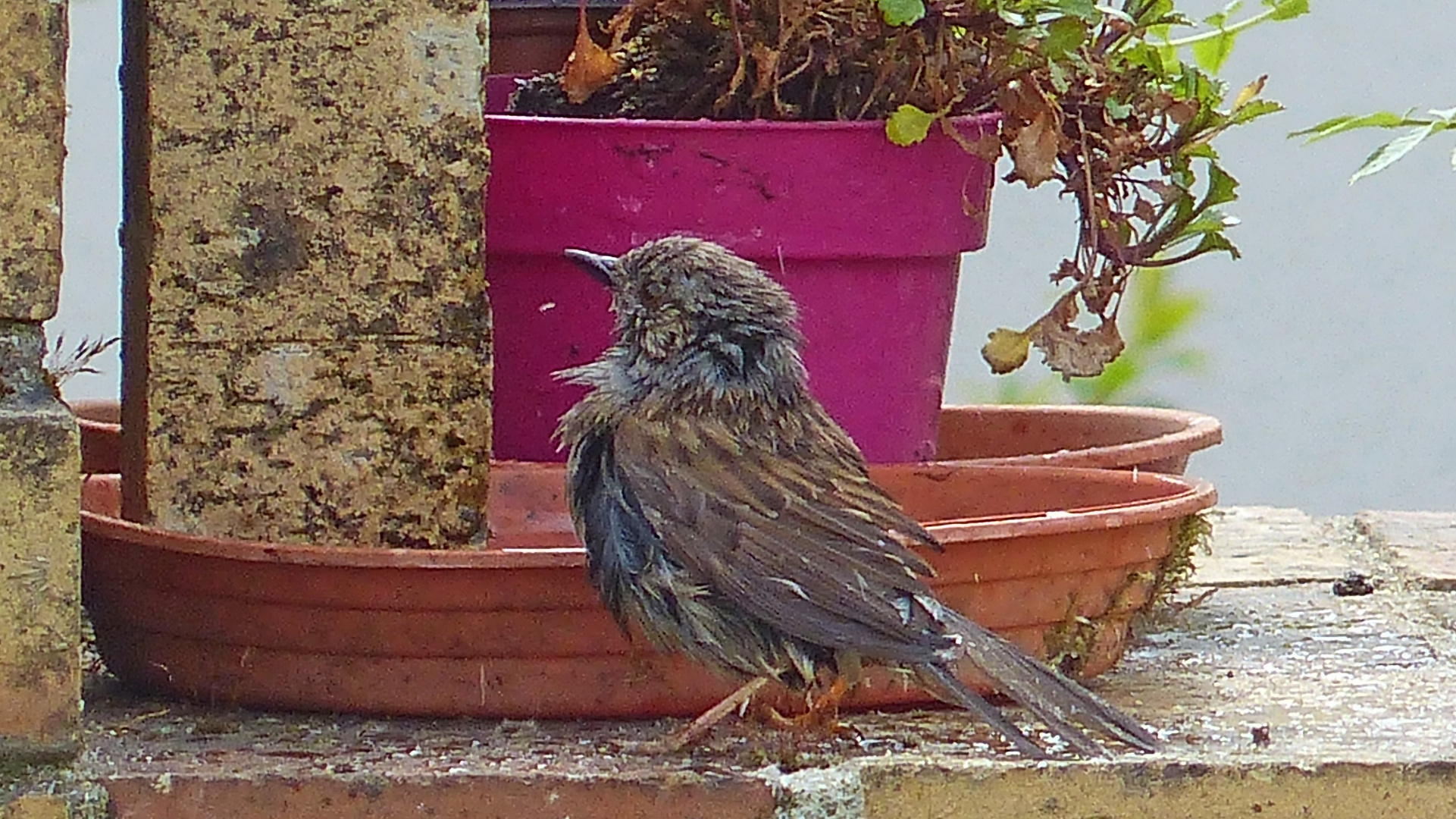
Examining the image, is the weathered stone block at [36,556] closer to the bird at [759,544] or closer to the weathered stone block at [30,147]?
the weathered stone block at [30,147]

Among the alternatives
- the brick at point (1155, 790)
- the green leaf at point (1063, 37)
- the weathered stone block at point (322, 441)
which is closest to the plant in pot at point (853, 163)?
the green leaf at point (1063, 37)

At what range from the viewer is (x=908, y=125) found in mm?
2396

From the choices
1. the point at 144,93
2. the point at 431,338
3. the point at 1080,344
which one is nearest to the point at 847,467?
the point at 431,338

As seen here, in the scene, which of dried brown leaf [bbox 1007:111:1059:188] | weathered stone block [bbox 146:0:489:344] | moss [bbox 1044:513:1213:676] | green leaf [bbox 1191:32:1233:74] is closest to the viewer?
weathered stone block [bbox 146:0:489:344]

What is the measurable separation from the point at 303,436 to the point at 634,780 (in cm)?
56

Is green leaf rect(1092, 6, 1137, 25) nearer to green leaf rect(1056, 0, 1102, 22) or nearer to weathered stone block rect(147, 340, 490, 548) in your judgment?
green leaf rect(1056, 0, 1102, 22)

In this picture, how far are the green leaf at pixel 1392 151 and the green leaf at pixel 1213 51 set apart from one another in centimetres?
51

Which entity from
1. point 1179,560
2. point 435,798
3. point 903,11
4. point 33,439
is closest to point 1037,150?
point 903,11

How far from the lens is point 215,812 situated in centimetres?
187

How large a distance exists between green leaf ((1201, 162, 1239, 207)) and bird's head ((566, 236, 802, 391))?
0.72 meters

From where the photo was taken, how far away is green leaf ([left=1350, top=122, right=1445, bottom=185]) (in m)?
2.35

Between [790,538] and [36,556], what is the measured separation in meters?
0.68

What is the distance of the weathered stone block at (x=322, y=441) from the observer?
2.17m

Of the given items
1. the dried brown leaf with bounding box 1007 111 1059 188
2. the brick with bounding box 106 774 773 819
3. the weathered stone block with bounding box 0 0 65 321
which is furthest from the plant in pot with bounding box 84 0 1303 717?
the weathered stone block with bounding box 0 0 65 321
